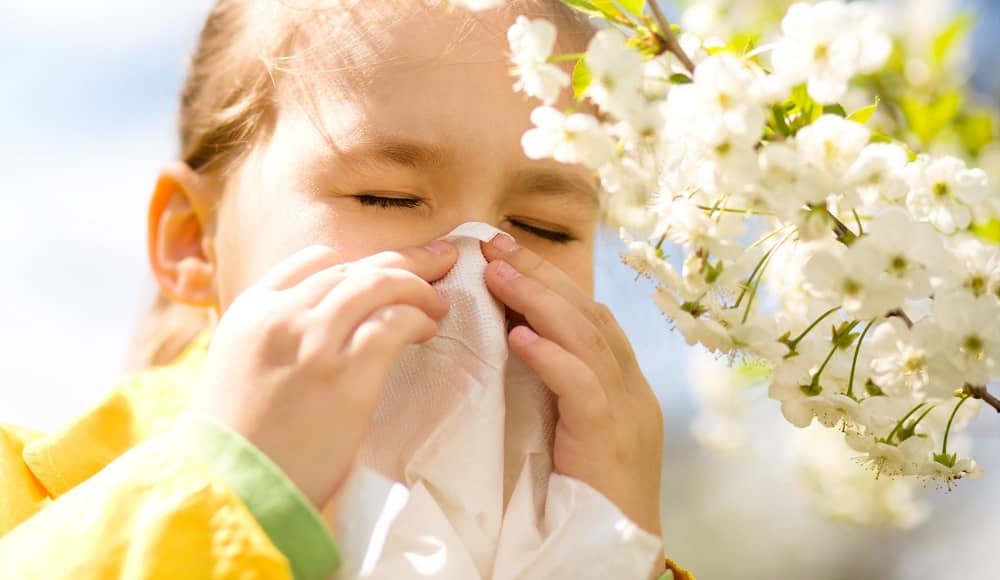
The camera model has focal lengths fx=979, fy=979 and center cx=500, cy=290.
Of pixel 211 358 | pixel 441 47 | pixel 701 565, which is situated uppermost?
pixel 441 47

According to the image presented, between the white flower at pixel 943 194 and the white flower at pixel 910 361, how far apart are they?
95 mm

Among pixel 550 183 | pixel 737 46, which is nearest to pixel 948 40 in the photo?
pixel 550 183

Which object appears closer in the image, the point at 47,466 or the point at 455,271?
the point at 455,271

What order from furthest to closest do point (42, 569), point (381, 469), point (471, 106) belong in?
point (471, 106)
point (381, 469)
point (42, 569)

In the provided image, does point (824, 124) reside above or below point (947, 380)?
A: above

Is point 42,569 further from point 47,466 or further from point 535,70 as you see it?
point 535,70

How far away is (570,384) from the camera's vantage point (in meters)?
0.92

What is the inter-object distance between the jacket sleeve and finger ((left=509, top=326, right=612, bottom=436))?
0.26 m

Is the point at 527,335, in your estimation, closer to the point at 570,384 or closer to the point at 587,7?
the point at 570,384

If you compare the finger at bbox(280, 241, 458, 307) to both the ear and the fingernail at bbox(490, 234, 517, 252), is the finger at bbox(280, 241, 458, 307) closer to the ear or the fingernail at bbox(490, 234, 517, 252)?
the fingernail at bbox(490, 234, 517, 252)

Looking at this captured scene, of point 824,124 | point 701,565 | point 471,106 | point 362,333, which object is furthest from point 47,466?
point 701,565

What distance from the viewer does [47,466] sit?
3.67ft

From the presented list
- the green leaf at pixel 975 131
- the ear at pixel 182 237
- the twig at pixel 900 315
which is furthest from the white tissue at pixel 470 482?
the green leaf at pixel 975 131

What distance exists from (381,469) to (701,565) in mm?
2139
